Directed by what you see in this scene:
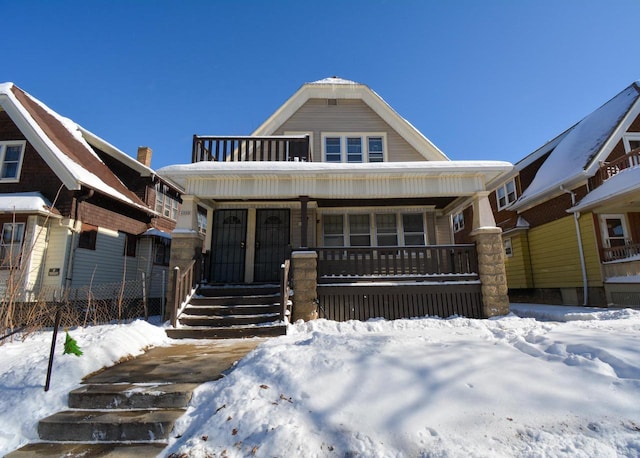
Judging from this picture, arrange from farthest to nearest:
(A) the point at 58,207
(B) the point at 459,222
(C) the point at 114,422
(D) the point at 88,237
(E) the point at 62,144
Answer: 1. (B) the point at 459,222
2. (E) the point at 62,144
3. (D) the point at 88,237
4. (A) the point at 58,207
5. (C) the point at 114,422

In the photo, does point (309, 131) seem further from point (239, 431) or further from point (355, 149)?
point (239, 431)

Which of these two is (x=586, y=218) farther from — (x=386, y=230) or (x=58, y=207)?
(x=58, y=207)

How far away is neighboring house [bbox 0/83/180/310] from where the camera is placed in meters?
10.7

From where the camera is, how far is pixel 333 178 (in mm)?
8586

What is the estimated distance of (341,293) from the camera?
26.8 feet

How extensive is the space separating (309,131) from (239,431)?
1097 centimetres

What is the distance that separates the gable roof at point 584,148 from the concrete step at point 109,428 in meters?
14.2

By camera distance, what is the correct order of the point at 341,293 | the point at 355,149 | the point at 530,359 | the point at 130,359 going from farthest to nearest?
Answer: the point at 355,149, the point at 341,293, the point at 130,359, the point at 530,359

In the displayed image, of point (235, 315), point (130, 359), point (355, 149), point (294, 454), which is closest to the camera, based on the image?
point (294, 454)

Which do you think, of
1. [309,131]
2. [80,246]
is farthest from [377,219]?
[80,246]

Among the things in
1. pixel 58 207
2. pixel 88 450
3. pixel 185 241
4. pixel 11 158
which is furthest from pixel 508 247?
pixel 11 158

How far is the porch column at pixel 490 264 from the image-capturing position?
8062mm

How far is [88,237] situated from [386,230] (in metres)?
10.9

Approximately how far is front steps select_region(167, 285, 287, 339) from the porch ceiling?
8.23ft
